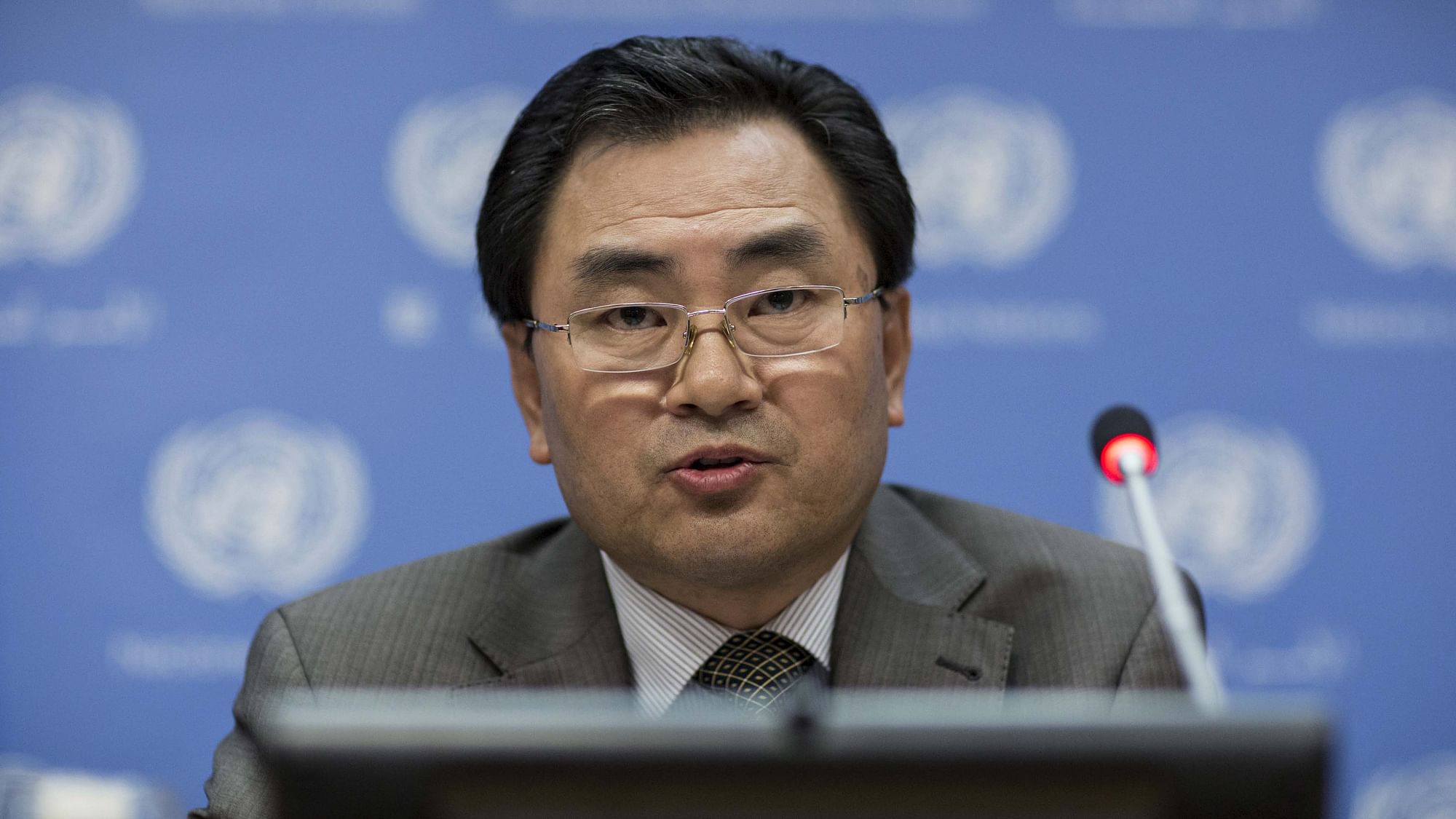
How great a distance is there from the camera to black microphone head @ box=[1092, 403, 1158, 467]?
1.56 m

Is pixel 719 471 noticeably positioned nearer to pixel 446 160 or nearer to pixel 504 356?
pixel 504 356

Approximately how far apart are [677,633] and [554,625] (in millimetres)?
227

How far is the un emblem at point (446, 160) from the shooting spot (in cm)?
305

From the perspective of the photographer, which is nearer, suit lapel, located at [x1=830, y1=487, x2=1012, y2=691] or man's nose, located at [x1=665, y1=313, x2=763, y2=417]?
man's nose, located at [x1=665, y1=313, x2=763, y2=417]

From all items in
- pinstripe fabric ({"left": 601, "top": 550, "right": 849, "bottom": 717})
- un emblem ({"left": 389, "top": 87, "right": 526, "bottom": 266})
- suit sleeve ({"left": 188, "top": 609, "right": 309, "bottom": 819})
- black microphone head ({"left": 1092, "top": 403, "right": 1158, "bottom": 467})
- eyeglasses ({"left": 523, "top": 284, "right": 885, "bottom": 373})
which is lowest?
suit sleeve ({"left": 188, "top": 609, "right": 309, "bottom": 819})

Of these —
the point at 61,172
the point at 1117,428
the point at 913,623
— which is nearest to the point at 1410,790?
the point at 913,623

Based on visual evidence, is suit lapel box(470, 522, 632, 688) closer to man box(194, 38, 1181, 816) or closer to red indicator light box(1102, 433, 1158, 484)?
man box(194, 38, 1181, 816)

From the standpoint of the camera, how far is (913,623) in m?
2.03

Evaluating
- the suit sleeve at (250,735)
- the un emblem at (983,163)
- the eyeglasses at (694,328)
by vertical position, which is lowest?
the suit sleeve at (250,735)

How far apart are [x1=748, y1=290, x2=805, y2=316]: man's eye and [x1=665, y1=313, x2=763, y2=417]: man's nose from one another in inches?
2.9

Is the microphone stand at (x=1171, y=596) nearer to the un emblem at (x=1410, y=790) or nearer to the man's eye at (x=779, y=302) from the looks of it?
the man's eye at (x=779, y=302)

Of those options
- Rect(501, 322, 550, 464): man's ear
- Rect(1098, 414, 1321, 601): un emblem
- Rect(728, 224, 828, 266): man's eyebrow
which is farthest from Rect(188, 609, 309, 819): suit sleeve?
Rect(1098, 414, 1321, 601): un emblem

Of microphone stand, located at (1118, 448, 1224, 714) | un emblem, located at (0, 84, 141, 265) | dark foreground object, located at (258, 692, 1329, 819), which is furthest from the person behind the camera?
un emblem, located at (0, 84, 141, 265)

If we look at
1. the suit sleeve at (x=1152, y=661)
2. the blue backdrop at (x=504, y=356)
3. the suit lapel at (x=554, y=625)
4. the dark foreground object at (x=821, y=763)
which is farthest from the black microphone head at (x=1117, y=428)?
the blue backdrop at (x=504, y=356)
